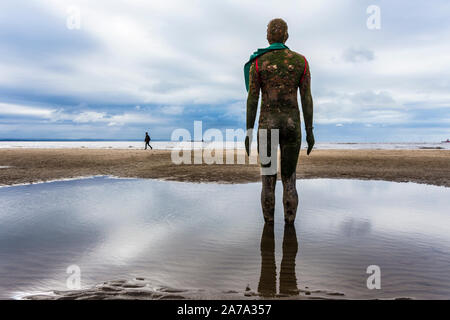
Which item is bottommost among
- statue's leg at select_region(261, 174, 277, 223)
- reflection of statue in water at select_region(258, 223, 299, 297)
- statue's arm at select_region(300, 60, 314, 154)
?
reflection of statue in water at select_region(258, 223, 299, 297)

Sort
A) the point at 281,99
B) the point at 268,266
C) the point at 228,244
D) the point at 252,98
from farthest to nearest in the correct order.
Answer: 1. the point at 252,98
2. the point at 281,99
3. the point at 228,244
4. the point at 268,266

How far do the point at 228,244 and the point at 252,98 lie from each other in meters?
2.73

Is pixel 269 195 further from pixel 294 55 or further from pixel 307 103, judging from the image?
pixel 294 55

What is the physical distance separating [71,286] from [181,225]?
2338 mm

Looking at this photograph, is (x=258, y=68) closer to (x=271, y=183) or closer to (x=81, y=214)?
(x=271, y=183)

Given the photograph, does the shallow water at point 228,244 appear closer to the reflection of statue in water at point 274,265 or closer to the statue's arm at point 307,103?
the reflection of statue in water at point 274,265

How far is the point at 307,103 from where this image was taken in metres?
5.20

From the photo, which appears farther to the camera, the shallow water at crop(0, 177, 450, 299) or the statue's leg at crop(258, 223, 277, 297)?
the shallow water at crop(0, 177, 450, 299)

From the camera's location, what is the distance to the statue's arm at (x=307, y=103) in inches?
201

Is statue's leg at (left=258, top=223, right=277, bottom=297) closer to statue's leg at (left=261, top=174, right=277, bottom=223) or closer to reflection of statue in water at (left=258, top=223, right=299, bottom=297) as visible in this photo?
reflection of statue in water at (left=258, top=223, right=299, bottom=297)

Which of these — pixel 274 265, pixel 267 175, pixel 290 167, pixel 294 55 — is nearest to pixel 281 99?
pixel 294 55

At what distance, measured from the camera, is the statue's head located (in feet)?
17.0

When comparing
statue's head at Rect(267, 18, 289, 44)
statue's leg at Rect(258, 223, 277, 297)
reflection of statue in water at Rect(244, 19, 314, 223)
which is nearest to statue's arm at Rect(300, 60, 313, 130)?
reflection of statue in water at Rect(244, 19, 314, 223)
